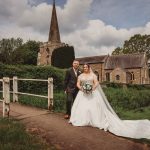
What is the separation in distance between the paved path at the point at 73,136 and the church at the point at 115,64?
5468 centimetres

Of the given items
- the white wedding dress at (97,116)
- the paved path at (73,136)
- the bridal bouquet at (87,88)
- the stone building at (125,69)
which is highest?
the stone building at (125,69)

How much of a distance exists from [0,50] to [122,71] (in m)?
41.5

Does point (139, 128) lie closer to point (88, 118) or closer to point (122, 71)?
point (88, 118)

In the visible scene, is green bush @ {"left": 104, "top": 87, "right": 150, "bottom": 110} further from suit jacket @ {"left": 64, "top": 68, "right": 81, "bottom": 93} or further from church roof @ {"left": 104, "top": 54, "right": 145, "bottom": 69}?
church roof @ {"left": 104, "top": 54, "right": 145, "bottom": 69}

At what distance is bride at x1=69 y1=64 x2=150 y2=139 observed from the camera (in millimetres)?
8145

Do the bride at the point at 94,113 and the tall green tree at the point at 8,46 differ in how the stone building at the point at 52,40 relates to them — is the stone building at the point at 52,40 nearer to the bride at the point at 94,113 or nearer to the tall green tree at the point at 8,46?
the tall green tree at the point at 8,46

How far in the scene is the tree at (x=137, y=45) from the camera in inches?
2953

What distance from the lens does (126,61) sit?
6831cm

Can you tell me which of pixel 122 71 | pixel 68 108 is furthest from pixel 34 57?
pixel 68 108

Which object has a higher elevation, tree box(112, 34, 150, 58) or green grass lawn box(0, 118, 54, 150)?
tree box(112, 34, 150, 58)

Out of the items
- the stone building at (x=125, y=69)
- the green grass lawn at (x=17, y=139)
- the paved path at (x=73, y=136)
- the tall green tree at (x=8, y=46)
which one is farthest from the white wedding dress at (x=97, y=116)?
the tall green tree at (x=8, y=46)

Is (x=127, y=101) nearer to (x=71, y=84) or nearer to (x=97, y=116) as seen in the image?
(x=71, y=84)

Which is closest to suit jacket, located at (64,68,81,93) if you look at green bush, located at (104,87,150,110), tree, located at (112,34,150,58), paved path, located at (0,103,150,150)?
paved path, located at (0,103,150,150)

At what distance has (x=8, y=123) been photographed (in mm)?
8492
